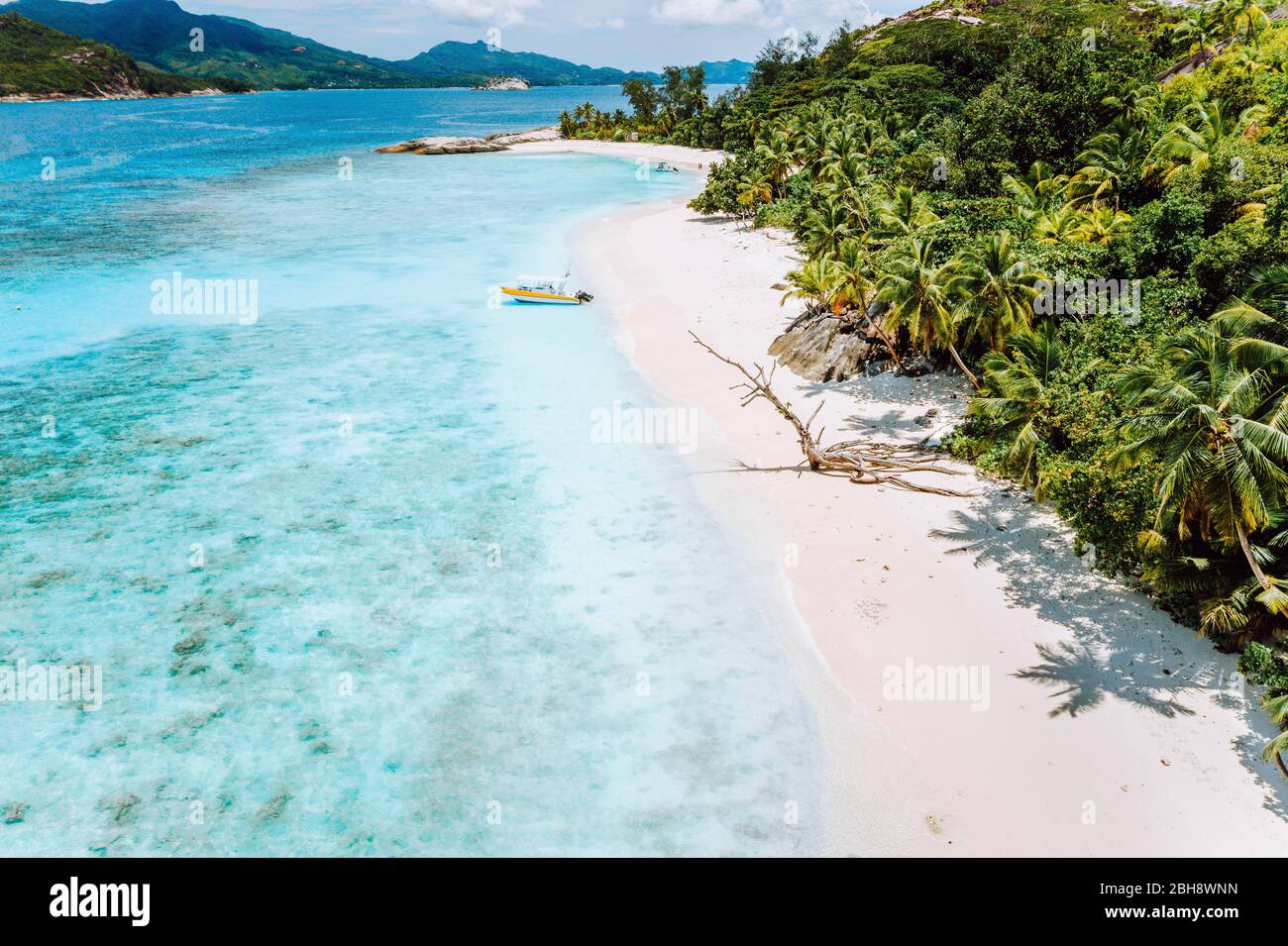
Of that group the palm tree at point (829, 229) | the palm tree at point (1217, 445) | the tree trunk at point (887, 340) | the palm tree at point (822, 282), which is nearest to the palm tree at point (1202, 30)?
the palm tree at point (829, 229)

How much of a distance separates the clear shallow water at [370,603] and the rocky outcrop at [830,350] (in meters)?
7.33

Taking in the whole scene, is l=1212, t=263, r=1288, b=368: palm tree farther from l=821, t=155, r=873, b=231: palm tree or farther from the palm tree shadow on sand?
l=821, t=155, r=873, b=231: palm tree

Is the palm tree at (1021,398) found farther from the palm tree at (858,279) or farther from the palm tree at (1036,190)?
the palm tree at (1036,190)

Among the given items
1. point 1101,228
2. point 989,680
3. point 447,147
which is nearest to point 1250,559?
point 989,680

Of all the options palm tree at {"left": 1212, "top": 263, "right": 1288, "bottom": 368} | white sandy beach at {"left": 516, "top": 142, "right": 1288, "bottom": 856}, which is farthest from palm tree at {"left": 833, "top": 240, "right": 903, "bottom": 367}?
palm tree at {"left": 1212, "top": 263, "right": 1288, "bottom": 368}

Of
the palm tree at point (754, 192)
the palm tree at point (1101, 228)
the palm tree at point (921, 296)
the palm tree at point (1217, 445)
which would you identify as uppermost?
the palm tree at point (754, 192)

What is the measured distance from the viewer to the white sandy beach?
13469mm

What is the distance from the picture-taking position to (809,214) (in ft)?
125

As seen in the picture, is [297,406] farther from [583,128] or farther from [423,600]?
[583,128]

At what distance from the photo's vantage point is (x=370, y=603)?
20.5 metres

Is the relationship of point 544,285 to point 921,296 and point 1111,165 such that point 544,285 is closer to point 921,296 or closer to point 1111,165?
point 921,296

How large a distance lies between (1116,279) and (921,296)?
21.5 ft

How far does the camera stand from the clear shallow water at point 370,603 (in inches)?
579

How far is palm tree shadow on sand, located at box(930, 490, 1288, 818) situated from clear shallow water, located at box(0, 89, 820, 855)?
5.79 meters
